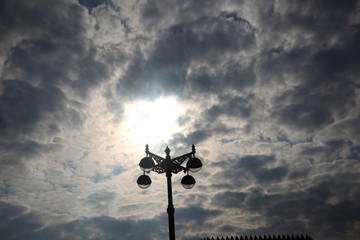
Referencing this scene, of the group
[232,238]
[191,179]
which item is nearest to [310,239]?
[232,238]

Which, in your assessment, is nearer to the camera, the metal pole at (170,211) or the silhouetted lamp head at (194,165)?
the metal pole at (170,211)

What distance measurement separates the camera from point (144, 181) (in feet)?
24.2

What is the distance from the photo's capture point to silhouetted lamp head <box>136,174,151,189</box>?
7.36m

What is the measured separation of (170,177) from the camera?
719cm

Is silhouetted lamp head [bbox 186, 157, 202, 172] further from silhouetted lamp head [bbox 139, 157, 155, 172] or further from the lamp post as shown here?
silhouetted lamp head [bbox 139, 157, 155, 172]

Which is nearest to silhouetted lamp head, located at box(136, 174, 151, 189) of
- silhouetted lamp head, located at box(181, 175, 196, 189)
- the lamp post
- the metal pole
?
the lamp post

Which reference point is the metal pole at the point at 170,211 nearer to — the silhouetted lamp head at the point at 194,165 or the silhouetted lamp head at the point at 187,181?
the silhouetted lamp head at the point at 187,181

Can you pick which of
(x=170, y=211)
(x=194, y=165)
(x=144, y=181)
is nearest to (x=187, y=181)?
(x=194, y=165)

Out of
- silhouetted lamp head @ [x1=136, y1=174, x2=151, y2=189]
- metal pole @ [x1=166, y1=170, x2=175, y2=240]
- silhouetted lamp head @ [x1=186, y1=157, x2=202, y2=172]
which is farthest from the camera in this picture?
silhouetted lamp head @ [x1=136, y1=174, x2=151, y2=189]

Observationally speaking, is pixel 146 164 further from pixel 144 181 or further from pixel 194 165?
pixel 194 165

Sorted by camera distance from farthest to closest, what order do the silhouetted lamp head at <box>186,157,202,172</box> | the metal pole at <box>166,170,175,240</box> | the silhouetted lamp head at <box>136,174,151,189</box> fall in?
the silhouetted lamp head at <box>136,174,151,189</box>
the silhouetted lamp head at <box>186,157,202,172</box>
the metal pole at <box>166,170,175,240</box>

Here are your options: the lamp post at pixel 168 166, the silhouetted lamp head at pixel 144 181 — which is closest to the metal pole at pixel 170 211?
the lamp post at pixel 168 166

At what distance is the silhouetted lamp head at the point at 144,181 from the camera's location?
7359mm

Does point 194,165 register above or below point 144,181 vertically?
above
